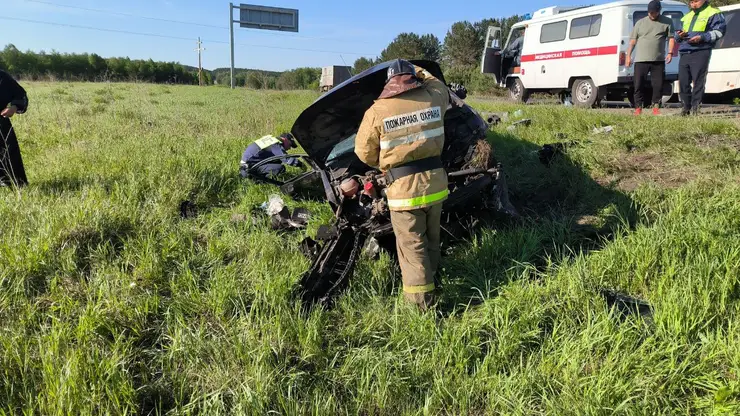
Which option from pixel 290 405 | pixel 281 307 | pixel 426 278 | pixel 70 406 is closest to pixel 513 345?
pixel 426 278

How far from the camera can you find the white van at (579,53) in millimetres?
8930

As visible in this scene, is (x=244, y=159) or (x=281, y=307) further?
(x=244, y=159)

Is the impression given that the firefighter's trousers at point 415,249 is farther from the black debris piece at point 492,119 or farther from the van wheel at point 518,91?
the van wheel at point 518,91

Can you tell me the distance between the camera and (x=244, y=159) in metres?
5.39

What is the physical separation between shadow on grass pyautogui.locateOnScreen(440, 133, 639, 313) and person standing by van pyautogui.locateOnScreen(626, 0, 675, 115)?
3081mm

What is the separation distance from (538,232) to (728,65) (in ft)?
27.1

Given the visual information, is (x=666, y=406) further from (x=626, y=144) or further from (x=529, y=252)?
(x=626, y=144)

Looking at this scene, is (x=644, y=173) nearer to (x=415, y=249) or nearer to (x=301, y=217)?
(x=415, y=249)

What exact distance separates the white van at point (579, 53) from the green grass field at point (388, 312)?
5268 millimetres

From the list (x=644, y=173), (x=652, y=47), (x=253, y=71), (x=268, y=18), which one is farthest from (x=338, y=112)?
(x=253, y=71)

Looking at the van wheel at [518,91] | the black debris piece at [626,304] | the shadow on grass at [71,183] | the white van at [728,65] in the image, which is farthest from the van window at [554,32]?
the shadow on grass at [71,183]

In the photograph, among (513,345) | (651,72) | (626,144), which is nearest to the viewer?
(513,345)

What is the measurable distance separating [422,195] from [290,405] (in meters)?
1.32

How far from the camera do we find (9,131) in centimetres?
464
